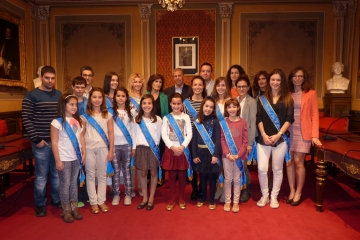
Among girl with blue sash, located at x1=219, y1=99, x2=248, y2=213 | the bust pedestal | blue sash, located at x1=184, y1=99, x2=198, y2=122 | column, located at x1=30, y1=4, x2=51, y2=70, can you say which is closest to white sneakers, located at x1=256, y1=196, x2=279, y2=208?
girl with blue sash, located at x1=219, y1=99, x2=248, y2=213

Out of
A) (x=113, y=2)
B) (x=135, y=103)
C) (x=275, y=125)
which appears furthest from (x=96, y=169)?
(x=113, y=2)

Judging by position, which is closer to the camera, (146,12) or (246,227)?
(246,227)

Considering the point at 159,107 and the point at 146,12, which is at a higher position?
the point at 146,12

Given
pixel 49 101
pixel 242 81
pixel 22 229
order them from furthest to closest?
pixel 242 81
pixel 49 101
pixel 22 229

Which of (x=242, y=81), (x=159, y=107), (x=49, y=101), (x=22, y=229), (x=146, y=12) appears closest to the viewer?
(x=22, y=229)

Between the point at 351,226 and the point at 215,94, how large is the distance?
1672 mm

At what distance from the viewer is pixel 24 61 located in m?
5.68

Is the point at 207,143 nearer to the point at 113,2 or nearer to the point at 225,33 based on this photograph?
the point at 225,33

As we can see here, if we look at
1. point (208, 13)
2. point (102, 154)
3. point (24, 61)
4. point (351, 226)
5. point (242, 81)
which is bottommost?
point (351, 226)

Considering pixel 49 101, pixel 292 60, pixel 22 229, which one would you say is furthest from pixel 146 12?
pixel 22 229

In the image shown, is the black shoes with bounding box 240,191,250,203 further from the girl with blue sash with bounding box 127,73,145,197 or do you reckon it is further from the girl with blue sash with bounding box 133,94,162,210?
the girl with blue sash with bounding box 127,73,145,197

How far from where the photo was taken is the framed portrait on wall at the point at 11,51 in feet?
16.5

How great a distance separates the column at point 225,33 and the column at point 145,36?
4.99 feet

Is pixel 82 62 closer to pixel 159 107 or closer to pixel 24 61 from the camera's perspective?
pixel 24 61
